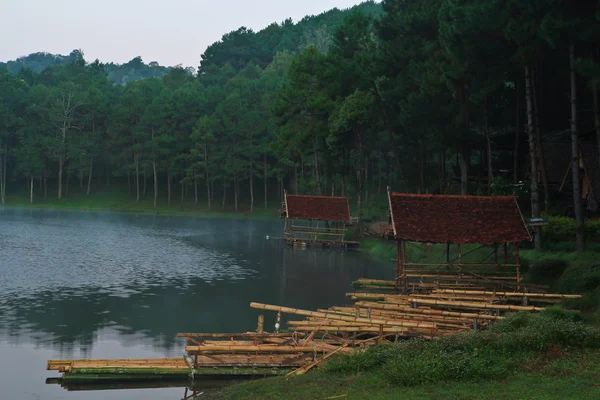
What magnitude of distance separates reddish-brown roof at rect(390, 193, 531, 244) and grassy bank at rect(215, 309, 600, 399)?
11680 millimetres

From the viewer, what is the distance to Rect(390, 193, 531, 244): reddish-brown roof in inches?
1220

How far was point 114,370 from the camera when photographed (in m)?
19.8

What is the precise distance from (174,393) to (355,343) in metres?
5.79

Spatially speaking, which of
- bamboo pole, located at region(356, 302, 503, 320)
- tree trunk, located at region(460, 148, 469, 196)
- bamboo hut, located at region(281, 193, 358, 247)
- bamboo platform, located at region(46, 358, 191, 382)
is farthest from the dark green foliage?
bamboo hut, located at region(281, 193, 358, 247)

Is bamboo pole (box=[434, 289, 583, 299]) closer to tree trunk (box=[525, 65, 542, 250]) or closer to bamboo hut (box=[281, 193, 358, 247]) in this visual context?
tree trunk (box=[525, 65, 542, 250])

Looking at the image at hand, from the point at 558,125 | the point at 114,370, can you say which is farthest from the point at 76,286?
the point at 558,125

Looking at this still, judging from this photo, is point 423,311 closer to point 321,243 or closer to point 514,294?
point 514,294

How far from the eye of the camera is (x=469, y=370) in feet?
52.0

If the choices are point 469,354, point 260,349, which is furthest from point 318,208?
point 469,354

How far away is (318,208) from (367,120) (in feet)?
32.9

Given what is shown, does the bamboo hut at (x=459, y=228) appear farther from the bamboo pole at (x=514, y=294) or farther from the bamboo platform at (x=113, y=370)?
the bamboo platform at (x=113, y=370)

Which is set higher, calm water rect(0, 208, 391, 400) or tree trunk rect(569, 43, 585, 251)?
tree trunk rect(569, 43, 585, 251)

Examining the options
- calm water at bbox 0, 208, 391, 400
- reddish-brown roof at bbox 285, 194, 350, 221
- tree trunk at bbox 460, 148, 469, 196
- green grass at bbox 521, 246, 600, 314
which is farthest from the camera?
reddish-brown roof at bbox 285, 194, 350, 221

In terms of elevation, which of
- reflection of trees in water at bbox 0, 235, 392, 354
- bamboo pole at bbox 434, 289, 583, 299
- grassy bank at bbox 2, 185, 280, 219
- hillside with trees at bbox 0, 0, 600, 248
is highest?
hillside with trees at bbox 0, 0, 600, 248
